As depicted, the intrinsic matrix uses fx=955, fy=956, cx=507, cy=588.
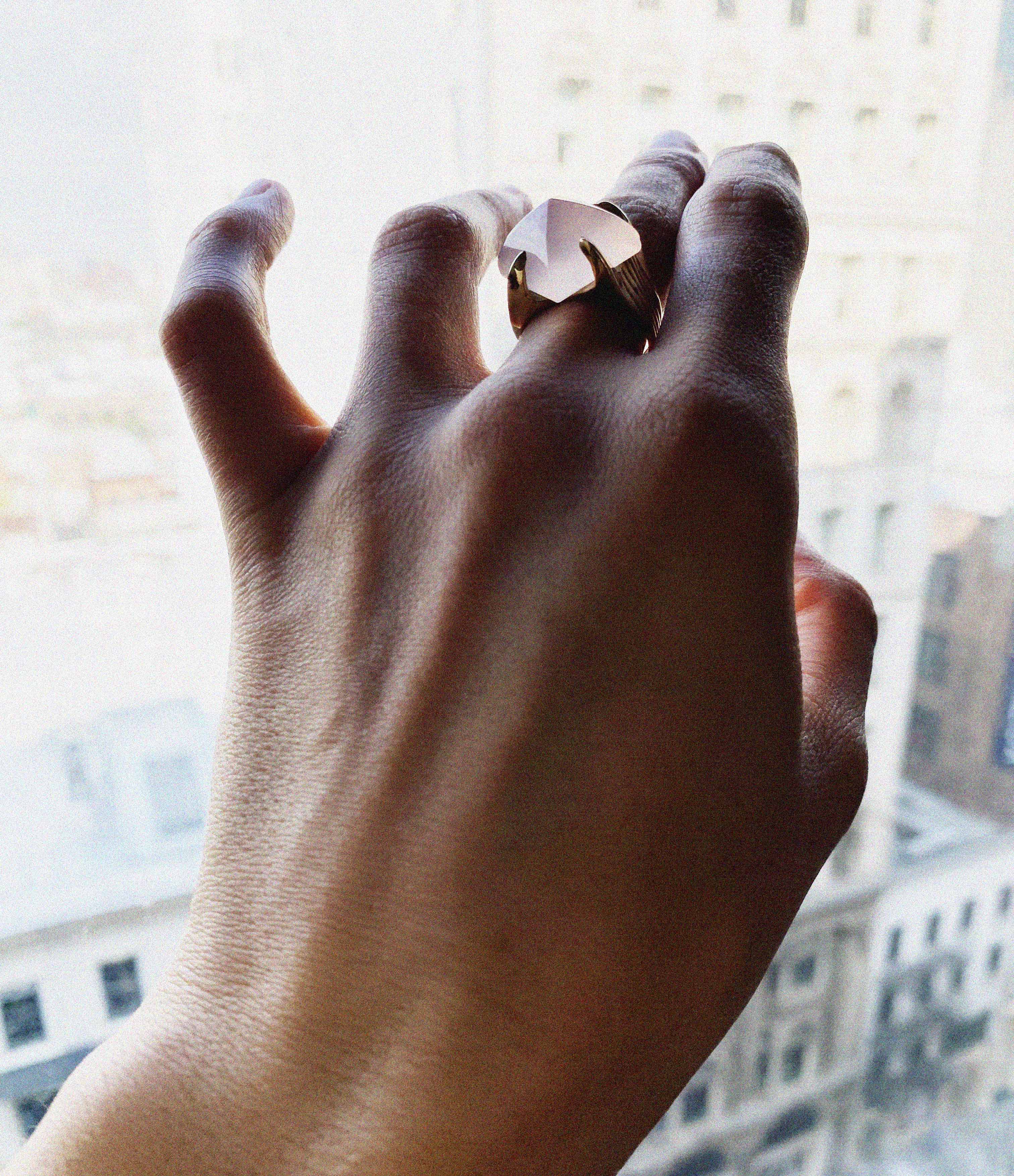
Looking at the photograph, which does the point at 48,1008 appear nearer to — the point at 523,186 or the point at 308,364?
the point at 308,364

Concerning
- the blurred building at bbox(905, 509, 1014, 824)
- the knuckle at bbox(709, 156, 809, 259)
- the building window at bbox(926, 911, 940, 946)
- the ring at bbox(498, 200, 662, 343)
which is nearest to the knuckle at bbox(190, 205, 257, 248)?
the ring at bbox(498, 200, 662, 343)

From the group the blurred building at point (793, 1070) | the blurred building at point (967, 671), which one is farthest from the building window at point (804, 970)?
the blurred building at point (967, 671)

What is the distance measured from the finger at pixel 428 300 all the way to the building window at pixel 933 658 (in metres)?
0.79

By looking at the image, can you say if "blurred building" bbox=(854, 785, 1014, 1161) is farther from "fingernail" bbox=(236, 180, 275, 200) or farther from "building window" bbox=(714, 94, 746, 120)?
"fingernail" bbox=(236, 180, 275, 200)

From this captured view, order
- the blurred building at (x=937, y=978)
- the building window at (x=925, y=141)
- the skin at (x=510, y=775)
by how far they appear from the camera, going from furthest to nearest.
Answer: the blurred building at (x=937, y=978) < the building window at (x=925, y=141) < the skin at (x=510, y=775)

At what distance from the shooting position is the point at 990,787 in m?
1.15

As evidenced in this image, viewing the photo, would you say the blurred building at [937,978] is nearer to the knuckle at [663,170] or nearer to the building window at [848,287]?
the building window at [848,287]

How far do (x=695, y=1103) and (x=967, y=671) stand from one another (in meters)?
0.58

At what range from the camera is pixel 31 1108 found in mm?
829

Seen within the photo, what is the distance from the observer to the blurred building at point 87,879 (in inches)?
31.7

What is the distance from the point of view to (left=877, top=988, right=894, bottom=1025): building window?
1.17m

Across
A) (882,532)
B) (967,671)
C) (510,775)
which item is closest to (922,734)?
(967,671)

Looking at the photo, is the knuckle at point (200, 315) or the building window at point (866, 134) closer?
the knuckle at point (200, 315)

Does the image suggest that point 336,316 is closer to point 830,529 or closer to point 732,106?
point 732,106
